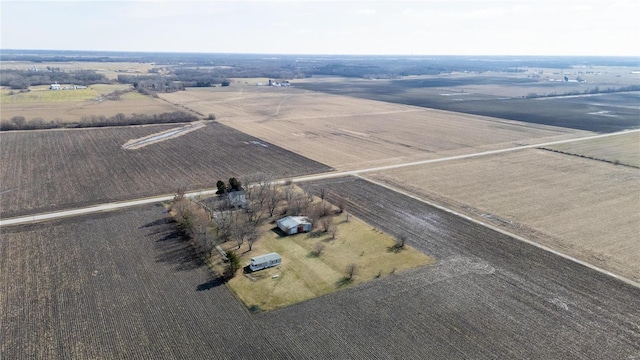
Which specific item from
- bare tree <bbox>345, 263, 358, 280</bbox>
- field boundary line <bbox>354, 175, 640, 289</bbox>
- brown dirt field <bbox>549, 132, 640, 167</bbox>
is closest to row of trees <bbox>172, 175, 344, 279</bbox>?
bare tree <bbox>345, 263, 358, 280</bbox>

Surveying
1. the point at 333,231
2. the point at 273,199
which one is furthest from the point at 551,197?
the point at 273,199

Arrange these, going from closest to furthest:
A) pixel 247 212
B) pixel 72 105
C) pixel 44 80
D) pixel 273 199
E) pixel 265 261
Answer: pixel 265 261, pixel 247 212, pixel 273 199, pixel 72 105, pixel 44 80

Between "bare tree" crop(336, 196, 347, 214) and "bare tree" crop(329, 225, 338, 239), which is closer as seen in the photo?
"bare tree" crop(329, 225, 338, 239)

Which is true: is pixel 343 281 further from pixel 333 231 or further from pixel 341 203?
pixel 341 203

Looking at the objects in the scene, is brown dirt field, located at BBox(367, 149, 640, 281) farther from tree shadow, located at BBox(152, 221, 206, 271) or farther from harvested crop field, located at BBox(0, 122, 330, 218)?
tree shadow, located at BBox(152, 221, 206, 271)

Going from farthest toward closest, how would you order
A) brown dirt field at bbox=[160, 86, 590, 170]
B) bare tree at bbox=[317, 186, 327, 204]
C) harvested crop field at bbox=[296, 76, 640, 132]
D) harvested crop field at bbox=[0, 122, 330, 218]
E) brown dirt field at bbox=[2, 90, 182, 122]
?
harvested crop field at bbox=[296, 76, 640, 132], brown dirt field at bbox=[2, 90, 182, 122], brown dirt field at bbox=[160, 86, 590, 170], harvested crop field at bbox=[0, 122, 330, 218], bare tree at bbox=[317, 186, 327, 204]
